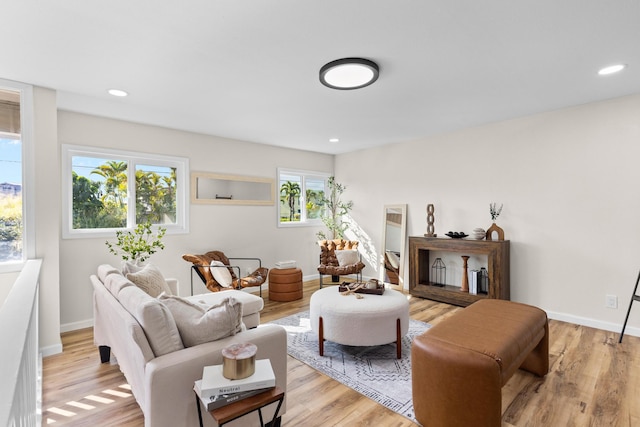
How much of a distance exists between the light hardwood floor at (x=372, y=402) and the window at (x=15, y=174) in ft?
3.45

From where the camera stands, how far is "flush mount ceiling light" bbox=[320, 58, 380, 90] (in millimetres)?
2391

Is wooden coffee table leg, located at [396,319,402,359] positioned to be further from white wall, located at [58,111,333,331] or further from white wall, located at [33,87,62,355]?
white wall, located at [33,87,62,355]

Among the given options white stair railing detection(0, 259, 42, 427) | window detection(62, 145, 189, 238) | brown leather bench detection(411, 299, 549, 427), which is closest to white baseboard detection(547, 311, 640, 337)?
brown leather bench detection(411, 299, 549, 427)

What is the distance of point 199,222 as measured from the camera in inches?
178

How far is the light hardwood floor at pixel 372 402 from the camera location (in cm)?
201

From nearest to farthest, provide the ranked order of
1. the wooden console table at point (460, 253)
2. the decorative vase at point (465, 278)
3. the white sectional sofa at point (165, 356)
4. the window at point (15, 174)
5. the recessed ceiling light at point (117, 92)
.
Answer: the white sectional sofa at point (165, 356) < the window at point (15, 174) < the recessed ceiling light at point (117, 92) < the wooden console table at point (460, 253) < the decorative vase at point (465, 278)

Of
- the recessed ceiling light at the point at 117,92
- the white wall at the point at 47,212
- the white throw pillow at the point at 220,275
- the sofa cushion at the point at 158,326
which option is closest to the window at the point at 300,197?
the white throw pillow at the point at 220,275

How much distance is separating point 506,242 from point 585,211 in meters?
0.85

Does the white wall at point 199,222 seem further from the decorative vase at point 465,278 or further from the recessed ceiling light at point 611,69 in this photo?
the recessed ceiling light at point 611,69

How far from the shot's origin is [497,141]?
13.7 ft

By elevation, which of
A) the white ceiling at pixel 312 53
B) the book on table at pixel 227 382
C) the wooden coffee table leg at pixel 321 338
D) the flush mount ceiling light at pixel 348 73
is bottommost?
the wooden coffee table leg at pixel 321 338

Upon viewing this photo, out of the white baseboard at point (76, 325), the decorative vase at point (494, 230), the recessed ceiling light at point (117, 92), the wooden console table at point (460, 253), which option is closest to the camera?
the recessed ceiling light at point (117, 92)

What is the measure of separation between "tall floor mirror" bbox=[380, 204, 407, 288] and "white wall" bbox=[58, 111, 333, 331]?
4.39ft

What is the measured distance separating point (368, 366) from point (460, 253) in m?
2.49
